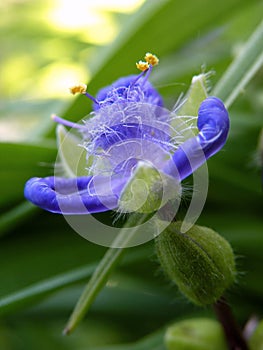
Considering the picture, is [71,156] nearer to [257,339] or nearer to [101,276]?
[101,276]

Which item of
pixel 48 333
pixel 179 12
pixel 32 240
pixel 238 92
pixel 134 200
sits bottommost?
pixel 48 333

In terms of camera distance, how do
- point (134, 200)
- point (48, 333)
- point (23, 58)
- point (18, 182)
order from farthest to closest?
point (23, 58), point (48, 333), point (18, 182), point (134, 200)

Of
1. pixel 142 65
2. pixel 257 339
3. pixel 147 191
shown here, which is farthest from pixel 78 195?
pixel 257 339

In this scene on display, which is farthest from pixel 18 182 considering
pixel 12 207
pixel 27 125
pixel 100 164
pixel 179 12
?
pixel 27 125

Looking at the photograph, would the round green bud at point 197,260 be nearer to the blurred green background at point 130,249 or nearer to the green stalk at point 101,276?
the green stalk at point 101,276

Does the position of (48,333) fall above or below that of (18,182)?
below

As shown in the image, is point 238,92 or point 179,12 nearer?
point 238,92

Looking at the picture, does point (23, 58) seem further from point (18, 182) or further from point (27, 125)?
point (18, 182)
